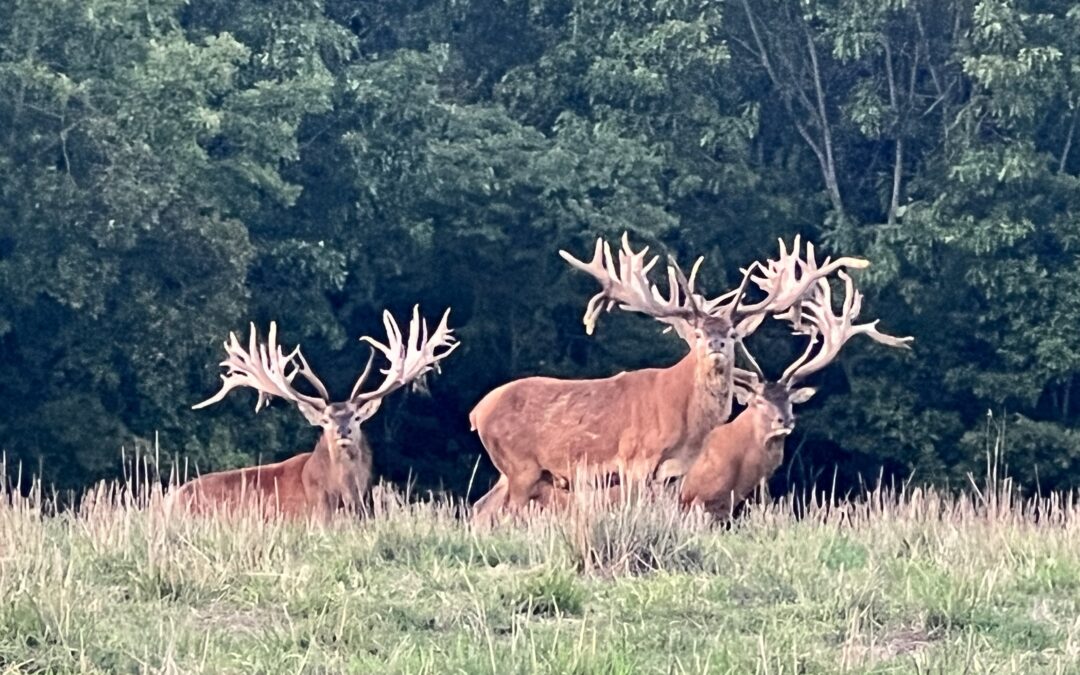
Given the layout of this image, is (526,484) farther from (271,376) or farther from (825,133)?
(825,133)

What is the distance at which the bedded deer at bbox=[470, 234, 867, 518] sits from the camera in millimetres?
12656

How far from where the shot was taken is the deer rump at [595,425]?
42.2ft

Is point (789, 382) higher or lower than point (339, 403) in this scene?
higher

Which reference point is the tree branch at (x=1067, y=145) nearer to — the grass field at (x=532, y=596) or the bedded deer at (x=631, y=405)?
the bedded deer at (x=631, y=405)

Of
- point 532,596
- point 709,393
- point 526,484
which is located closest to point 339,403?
point 526,484

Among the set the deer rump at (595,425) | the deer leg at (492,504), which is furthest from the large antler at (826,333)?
the deer leg at (492,504)

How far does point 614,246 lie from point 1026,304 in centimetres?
433

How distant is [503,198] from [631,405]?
375 inches

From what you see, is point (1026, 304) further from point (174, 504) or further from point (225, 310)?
point (174, 504)

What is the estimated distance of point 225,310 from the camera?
1973cm

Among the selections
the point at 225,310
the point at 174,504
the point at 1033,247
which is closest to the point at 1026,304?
the point at 1033,247

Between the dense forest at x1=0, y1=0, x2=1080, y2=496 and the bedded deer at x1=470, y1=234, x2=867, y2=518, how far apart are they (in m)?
6.59

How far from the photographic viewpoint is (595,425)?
1316 cm

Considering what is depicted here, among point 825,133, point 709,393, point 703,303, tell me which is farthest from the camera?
point 825,133
